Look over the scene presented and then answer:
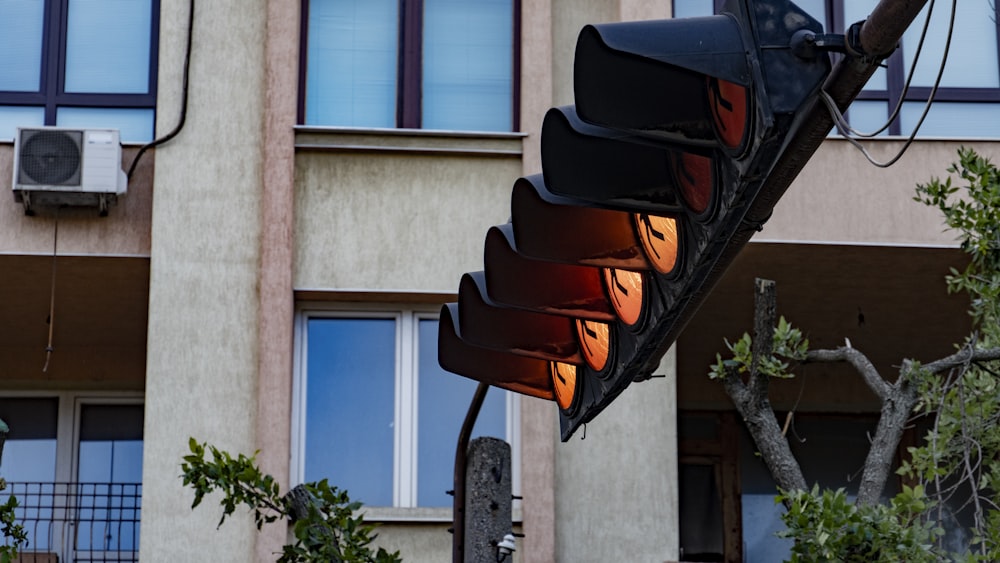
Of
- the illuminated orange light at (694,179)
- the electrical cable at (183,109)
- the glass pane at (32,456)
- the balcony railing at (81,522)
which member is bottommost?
the balcony railing at (81,522)

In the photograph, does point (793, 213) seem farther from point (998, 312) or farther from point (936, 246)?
point (998, 312)

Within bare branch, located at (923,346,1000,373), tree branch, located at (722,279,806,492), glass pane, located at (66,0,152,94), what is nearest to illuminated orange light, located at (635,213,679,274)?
tree branch, located at (722,279,806,492)

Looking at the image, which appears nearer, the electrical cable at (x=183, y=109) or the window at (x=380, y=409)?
the window at (x=380, y=409)

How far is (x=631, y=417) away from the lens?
37.4 feet

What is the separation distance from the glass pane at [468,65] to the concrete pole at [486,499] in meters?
6.21

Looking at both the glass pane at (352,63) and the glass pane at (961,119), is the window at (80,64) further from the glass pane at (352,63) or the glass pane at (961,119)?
the glass pane at (961,119)

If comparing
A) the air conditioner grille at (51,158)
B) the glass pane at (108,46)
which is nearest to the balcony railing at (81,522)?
the air conditioner grille at (51,158)

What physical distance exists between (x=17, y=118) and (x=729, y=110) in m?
10.1

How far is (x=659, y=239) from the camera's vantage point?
3512 millimetres

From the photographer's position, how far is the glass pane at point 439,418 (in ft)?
37.5

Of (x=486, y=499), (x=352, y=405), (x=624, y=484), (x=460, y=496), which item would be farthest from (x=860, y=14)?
(x=486, y=499)

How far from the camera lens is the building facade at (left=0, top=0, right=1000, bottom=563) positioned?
11125 millimetres

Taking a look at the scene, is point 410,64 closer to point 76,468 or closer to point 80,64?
point 80,64

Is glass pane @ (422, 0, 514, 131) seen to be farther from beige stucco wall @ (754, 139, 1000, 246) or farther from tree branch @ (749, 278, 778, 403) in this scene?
tree branch @ (749, 278, 778, 403)
